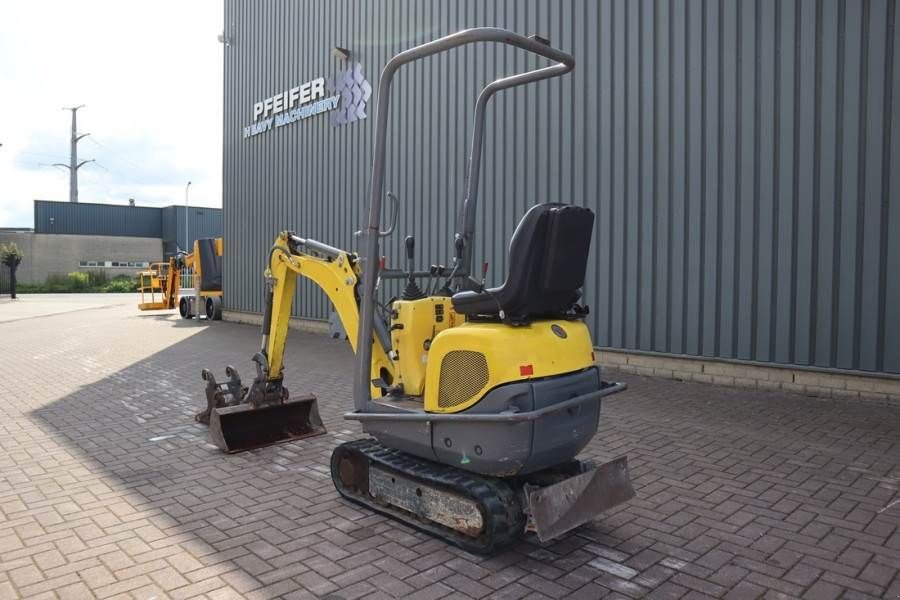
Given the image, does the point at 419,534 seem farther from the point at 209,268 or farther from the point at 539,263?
the point at 209,268

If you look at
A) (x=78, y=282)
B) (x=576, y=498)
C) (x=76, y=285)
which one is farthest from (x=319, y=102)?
(x=78, y=282)

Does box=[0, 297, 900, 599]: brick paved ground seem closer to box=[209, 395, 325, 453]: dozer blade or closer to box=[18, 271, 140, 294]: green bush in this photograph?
box=[209, 395, 325, 453]: dozer blade

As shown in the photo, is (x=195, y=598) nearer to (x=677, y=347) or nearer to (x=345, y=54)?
(x=677, y=347)

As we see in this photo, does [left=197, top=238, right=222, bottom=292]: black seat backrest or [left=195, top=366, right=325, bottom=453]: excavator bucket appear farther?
[left=197, top=238, right=222, bottom=292]: black seat backrest

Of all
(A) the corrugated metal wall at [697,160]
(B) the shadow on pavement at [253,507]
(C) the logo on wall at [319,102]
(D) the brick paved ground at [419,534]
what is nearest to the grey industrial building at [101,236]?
(C) the logo on wall at [319,102]

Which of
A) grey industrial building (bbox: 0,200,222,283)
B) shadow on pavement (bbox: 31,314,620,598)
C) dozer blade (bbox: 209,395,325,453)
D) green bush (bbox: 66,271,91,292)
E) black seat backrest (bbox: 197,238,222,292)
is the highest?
grey industrial building (bbox: 0,200,222,283)

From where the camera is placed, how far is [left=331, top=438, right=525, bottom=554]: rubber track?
11.8 feet

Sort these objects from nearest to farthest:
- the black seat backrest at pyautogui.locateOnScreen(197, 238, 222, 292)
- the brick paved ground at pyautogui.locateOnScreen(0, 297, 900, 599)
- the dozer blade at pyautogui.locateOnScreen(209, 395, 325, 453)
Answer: the brick paved ground at pyautogui.locateOnScreen(0, 297, 900, 599), the dozer blade at pyautogui.locateOnScreen(209, 395, 325, 453), the black seat backrest at pyautogui.locateOnScreen(197, 238, 222, 292)

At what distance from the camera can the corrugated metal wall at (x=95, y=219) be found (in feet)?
169

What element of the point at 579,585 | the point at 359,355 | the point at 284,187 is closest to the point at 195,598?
the point at 359,355

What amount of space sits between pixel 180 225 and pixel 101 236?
6.24 meters

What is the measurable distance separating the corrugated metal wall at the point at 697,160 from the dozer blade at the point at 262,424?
494cm

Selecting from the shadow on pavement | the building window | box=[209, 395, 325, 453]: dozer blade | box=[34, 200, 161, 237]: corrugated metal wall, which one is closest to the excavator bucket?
box=[209, 395, 325, 453]: dozer blade

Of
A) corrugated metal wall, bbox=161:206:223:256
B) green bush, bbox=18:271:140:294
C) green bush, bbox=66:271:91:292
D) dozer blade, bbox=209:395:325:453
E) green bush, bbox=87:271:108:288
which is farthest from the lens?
corrugated metal wall, bbox=161:206:223:256
